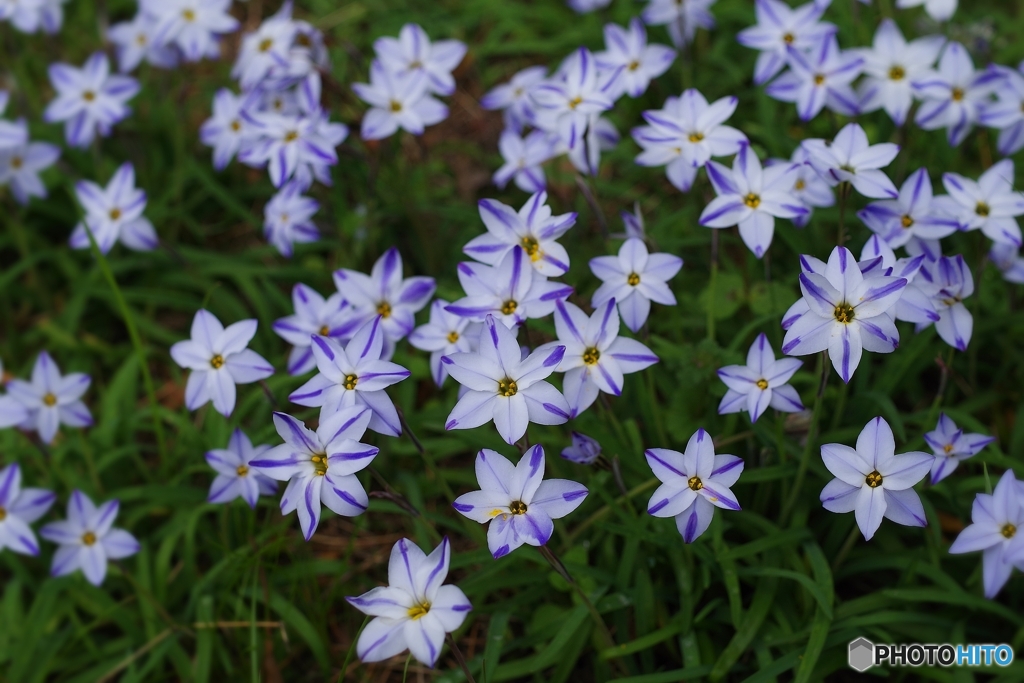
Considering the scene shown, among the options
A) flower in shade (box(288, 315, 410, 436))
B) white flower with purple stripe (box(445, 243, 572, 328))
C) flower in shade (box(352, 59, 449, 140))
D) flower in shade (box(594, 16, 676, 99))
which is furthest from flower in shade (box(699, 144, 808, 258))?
flower in shade (box(352, 59, 449, 140))

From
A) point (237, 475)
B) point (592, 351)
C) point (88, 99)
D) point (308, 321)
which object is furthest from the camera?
point (88, 99)

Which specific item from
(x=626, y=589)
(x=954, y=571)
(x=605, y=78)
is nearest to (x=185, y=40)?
(x=605, y=78)

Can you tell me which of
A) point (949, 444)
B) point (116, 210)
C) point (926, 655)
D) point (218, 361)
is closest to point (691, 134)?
point (949, 444)

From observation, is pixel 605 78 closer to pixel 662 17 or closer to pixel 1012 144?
pixel 662 17

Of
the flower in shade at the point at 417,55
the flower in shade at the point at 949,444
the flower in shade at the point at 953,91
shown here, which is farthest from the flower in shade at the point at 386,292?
the flower in shade at the point at 953,91

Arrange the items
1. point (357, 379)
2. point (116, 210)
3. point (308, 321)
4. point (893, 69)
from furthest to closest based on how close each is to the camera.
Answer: point (116, 210) → point (893, 69) → point (308, 321) → point (357, 379)

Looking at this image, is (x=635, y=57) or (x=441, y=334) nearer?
(x=441, y=334)

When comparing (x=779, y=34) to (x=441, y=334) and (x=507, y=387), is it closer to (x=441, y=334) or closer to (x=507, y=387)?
(x=441, y=334)
